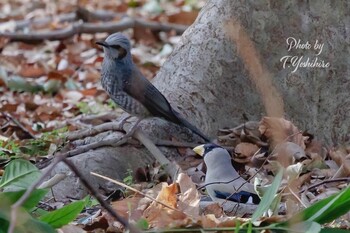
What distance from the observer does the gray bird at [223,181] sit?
398 centimetres

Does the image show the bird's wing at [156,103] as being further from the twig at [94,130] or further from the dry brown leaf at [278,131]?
the dry brown leaf at [278,131]

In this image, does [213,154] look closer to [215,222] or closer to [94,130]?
[94,130]

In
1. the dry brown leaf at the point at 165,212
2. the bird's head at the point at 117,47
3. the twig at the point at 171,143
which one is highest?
the bird's head at the point at 117,47

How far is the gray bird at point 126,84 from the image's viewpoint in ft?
17.3

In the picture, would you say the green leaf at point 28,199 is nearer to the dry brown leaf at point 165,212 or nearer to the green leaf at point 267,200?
the dry brown leaf at point 165,212

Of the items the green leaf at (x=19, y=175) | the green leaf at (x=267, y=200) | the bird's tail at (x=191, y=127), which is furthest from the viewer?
the bird's tail at (x=191, y=127)

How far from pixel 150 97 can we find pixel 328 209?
2.38m

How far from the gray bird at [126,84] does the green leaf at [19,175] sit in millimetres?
1847

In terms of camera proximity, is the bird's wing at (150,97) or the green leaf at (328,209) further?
the bird's wing at (150,97)

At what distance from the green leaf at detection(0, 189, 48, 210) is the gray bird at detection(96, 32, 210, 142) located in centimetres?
204

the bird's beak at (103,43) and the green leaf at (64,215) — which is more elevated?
the bird's beak at (103,43)

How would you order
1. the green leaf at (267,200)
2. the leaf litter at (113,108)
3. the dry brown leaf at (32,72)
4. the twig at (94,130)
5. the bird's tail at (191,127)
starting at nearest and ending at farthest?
the green leaf at (267,200), the leaf litter at (113,108), the bird's tail at (191,127), the twig at (94,130), the dry brown leaf at (32,72)

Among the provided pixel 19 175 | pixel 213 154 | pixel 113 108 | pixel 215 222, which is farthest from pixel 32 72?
pixel 215 222

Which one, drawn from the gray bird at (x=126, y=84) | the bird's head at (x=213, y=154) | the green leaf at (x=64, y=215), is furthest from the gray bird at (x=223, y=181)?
the green leaf at (x=64, y=215)
